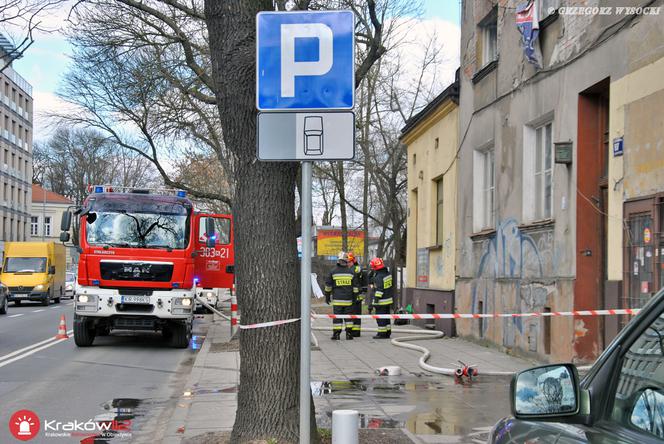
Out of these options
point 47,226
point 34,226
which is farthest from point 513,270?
point 47,226

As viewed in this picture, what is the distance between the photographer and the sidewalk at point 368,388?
25.5 feet

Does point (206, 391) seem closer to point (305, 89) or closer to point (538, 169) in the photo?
point (305, 89)

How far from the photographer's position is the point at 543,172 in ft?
41.9

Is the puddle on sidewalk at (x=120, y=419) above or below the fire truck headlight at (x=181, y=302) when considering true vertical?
below

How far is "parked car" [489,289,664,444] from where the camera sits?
7.32 feet

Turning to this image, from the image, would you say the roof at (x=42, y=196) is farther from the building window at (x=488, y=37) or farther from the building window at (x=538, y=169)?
the building window at (x=538, y=169)

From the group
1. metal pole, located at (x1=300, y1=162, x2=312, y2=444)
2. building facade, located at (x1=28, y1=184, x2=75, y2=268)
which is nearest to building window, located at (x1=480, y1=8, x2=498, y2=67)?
metal pole, located at (x1=300, y1=162, x2=312, y2=444)

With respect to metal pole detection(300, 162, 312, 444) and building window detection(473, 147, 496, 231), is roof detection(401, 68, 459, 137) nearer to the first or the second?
building window detection(473, 147, 496, 231)

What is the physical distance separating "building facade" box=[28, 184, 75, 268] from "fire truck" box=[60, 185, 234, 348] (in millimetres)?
74195

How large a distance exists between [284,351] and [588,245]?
6437 millimetres

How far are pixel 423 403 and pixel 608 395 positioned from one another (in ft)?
21.6

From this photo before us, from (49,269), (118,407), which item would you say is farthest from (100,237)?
(49,269)

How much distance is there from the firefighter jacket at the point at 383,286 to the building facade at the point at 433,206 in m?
1.45

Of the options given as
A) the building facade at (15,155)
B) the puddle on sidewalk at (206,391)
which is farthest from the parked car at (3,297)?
the building facade at (15,155)
